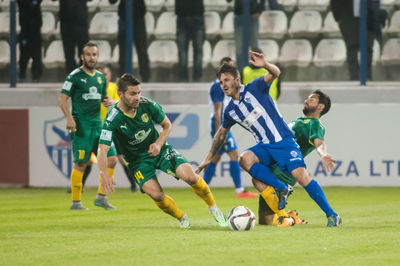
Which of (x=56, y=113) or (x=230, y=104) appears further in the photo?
(x=56, y=113)

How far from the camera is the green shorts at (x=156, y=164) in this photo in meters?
7.25

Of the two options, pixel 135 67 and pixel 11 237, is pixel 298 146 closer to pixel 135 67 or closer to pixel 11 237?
pixel 11 237

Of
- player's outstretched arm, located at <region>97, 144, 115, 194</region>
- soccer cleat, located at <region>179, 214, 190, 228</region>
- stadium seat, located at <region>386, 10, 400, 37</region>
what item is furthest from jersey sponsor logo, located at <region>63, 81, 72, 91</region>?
stadium seat, located at <region>386, 10, 400, 37</region>

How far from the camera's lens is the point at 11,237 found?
22.4ft

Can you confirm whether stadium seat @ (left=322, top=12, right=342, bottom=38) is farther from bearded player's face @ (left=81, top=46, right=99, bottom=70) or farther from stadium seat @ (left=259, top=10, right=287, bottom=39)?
bearded player's face @ (left=81, top=46, right=99, bottom=70)

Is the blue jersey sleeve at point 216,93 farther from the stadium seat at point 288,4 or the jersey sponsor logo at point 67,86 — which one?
the stadium seat at point 288,4

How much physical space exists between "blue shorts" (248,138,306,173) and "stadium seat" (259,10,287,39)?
5.76 meters

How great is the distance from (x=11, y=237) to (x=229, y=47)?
6.85 meters

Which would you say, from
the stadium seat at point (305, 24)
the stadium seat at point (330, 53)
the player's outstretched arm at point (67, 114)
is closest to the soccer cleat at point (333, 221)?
the player's outstretched arm at point (67, 114)

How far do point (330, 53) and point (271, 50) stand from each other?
93cm

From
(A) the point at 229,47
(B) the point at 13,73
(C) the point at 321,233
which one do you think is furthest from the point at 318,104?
(B) the point at 13,73

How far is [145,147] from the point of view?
7.41 meters

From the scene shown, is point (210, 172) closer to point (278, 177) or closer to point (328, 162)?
point (278, 177)

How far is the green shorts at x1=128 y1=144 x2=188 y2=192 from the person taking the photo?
23.8 feet
